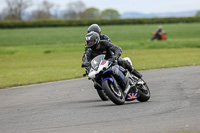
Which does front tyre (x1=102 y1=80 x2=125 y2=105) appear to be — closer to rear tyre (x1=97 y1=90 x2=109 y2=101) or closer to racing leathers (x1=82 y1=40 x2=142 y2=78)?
racing leathers (x1=82 y1=40 x2=142 y2=78)

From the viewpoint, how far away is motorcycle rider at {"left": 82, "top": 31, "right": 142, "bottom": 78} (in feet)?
28.5

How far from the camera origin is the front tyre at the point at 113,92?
8.08m

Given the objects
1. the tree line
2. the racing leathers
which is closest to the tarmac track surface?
the racing leathers

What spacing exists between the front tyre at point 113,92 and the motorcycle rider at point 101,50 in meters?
0.64

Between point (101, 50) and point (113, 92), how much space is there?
4.19 ft

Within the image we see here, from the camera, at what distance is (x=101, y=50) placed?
9141 mm

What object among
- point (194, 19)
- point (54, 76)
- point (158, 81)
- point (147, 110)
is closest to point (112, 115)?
point (147, 110)

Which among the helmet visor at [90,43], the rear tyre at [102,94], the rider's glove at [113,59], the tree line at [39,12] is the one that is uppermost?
the helmet visor at [90,43]

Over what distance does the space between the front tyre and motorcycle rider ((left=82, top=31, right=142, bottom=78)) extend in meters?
0.64

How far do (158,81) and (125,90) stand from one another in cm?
447

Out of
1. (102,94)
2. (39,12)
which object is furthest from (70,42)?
(39,12)

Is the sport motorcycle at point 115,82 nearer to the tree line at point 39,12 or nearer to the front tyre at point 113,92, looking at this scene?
the front tyre at point 113,92

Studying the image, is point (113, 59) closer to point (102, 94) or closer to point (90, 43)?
point (90, 43)

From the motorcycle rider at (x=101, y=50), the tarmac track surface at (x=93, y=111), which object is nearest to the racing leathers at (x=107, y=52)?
the motorcycle rider at (x=101, y=50)
